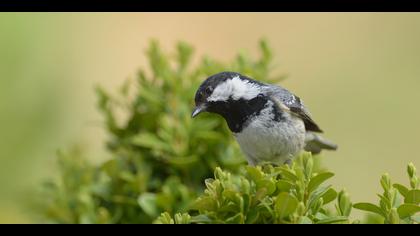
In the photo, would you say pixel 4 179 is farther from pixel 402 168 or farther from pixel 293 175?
pixel 293 175

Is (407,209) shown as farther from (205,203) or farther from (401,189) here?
(205,203)

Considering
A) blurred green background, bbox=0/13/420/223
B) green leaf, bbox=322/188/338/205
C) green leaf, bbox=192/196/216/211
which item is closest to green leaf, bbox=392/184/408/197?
green leaf, bbox=322/188/338/205

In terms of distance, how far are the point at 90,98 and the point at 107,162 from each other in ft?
11.7

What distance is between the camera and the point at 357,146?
577cm

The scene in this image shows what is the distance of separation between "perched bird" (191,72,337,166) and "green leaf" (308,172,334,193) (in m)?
0.55

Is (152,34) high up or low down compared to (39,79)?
up

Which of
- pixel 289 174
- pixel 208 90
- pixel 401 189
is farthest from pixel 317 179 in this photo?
pixel 208 90

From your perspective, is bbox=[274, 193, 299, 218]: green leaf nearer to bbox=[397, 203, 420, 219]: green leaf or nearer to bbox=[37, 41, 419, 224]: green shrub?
bbox=[397, 203, 420, 219]: green leaf

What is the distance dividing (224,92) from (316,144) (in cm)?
83

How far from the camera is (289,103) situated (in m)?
2.40

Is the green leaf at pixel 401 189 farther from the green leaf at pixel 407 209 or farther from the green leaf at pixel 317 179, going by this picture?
the green leaf at pixel 317 179

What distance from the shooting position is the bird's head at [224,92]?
1.99 meters

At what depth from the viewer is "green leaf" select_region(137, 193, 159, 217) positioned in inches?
106

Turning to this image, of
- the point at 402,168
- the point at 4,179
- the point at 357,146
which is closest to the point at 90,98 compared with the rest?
the point at 4,179
